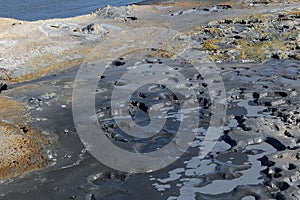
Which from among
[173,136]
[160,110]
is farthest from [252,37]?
[173,136]

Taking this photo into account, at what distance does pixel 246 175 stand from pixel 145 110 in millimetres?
2906

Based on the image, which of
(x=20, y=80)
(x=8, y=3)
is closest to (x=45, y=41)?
(x=20, y=80)

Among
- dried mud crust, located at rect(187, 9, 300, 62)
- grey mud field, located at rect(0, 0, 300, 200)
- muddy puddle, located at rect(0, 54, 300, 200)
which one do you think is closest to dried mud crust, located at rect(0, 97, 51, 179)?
grey mud field, located at rect(0, 0, 300, 200)

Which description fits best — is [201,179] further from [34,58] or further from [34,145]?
[34,58]

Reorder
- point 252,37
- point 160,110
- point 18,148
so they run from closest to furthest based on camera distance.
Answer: point 18,148, point 160,110, point 252,37

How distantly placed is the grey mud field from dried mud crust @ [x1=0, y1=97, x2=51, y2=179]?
17 millimetres

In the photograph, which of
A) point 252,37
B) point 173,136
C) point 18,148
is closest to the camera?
point 18,148

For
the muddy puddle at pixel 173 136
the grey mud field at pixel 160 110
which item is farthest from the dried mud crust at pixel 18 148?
the muddy puddle at pixel 173 136

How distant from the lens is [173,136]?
25.9ft

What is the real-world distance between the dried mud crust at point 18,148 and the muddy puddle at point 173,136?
0.19 m

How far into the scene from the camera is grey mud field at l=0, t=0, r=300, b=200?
6508mm

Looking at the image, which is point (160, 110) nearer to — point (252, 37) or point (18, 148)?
point (18, 148)

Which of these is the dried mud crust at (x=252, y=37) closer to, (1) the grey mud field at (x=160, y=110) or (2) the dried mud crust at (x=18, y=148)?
(1) the grey mud field at (x=160, y=110)

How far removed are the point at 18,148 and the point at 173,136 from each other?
253 centimetres
